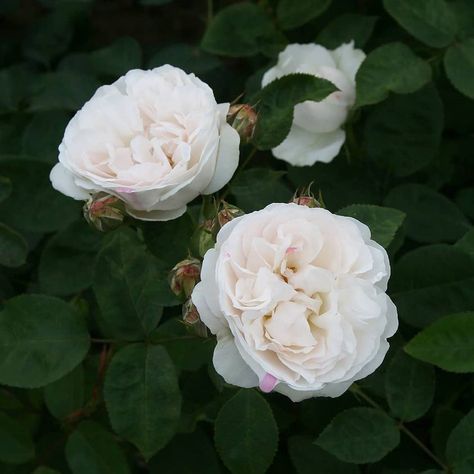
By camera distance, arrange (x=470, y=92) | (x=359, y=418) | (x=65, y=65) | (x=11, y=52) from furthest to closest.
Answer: (x=11, y=52)
(x=65, y=65)
(x=470, y=92)
(x=359, y=418)

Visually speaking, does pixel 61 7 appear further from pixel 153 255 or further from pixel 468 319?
pixel 468 319

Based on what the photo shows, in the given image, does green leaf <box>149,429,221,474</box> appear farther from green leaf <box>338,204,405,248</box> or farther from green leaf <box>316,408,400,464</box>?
green leaf <box>338,204,405,248</box>

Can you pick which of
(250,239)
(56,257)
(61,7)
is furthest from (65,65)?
(250,239)

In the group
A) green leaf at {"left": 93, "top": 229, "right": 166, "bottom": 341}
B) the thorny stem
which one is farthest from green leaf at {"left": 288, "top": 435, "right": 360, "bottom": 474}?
green leaf at {"left": 93, "top": 229, "right": 166, "bottom": 341}

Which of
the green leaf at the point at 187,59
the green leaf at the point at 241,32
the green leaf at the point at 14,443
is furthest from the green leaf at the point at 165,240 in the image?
the green leaf at the point at 187,59

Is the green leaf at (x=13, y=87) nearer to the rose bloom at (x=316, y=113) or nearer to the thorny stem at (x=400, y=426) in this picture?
the rose bloom at (x=316, y=113)

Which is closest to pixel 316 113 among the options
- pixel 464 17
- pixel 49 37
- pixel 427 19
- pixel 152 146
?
pixel 427 19
